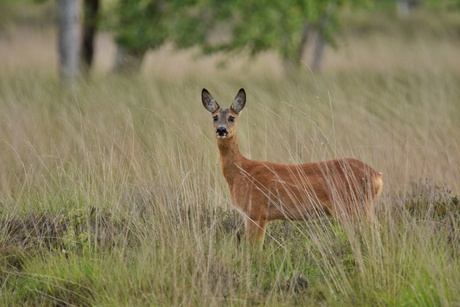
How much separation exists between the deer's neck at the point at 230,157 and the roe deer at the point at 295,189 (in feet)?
0.20

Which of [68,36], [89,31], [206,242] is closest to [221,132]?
[206,242]

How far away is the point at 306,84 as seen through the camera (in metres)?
13.0

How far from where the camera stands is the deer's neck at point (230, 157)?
5.98 metres

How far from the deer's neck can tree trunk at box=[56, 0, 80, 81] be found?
822cm

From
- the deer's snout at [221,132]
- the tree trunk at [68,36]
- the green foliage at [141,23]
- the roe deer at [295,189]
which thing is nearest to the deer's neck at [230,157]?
the roe deer at [295,189]

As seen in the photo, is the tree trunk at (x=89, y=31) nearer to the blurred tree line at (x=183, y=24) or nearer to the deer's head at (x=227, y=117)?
the blurred tree line at (x=183, y=24)

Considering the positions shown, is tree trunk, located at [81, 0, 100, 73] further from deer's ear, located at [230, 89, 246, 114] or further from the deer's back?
the deer's back

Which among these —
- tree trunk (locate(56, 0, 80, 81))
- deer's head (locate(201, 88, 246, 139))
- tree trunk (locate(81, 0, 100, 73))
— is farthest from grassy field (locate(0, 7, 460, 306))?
tree trunk (locate(81, 0, 100, 73))

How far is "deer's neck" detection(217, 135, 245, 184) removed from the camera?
5980mm

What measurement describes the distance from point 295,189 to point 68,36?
9166 mm

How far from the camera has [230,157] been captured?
6.00m

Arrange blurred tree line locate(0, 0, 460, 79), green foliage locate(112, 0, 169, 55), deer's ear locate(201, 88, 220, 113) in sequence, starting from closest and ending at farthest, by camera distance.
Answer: deer's ear locate(201, 88, 220, 113) → blurred tree line locate(0, 0, 460, 79) → green foliage locate(112, 0, 169, 55)

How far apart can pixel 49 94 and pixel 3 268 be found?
21.8 ft

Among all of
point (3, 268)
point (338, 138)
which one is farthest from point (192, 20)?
point (3, 268)
